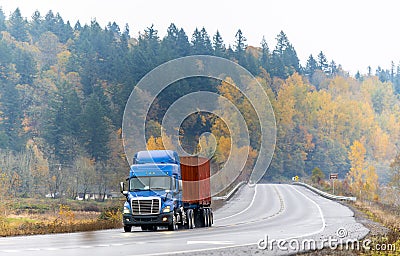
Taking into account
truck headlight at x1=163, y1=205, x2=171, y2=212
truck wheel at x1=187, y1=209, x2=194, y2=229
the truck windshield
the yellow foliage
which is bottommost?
truck wheel at x1=187, y1=209, x2=194, y2=229

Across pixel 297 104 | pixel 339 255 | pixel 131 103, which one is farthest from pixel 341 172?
pixel 339 255

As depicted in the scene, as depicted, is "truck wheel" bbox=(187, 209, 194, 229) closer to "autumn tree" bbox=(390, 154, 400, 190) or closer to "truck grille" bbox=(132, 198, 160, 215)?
"truck grille" bbox=(132, 198, 160, 215)

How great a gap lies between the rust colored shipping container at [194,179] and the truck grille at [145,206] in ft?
11.1

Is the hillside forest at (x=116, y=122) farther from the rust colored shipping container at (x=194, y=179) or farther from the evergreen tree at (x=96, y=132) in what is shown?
the rust colored shipping container at (x=194, y=179)

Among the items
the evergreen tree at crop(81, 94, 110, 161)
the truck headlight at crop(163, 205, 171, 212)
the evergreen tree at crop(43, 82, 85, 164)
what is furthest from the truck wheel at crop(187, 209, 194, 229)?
the evergreen tree at crop(43, 82, 85, 164)

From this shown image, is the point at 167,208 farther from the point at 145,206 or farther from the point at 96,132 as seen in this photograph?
the point at 96,132

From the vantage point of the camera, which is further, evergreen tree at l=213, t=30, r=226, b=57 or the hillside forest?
evergreen tree at l=213, t=30, r=226, b=57

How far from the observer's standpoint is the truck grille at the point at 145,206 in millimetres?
31953

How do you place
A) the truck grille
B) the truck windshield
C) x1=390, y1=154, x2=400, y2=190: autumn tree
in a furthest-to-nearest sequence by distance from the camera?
x1=390, y1=154, x2=400, y2=190: autumn tree → the truck windshield → the truck grille

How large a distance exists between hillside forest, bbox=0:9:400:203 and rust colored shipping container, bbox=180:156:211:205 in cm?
5529

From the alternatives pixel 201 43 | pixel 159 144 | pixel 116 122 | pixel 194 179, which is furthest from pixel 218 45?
pixel 194 179

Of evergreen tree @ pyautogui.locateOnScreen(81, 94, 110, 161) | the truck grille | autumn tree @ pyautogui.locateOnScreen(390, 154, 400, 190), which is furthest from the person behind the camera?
evergreen tree @ pyautogui.locateOnScreen(81, 94, 110, 161)

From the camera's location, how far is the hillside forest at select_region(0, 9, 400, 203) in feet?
391

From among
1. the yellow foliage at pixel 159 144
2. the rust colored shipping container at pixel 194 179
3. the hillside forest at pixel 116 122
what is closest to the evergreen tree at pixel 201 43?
the hillside forest at pixel 116 122
